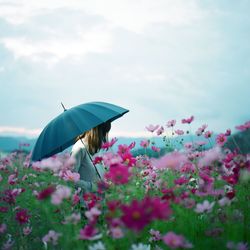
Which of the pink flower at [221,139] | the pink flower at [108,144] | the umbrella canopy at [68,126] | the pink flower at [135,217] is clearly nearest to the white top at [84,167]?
the umbrella canopy at [68,126]

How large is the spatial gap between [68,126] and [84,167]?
17.8 inches

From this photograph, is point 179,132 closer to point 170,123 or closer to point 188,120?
point 170,123

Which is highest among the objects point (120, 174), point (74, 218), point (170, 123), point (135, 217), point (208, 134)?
point (170, 123)

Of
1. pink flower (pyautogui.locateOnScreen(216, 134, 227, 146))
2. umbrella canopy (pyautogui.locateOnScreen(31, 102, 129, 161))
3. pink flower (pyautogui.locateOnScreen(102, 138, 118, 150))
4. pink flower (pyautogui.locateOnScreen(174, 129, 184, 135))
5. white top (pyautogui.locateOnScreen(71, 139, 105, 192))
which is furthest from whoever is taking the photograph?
pink flower (pyautogui.locateOnScreen(174, 129, 184, 135))

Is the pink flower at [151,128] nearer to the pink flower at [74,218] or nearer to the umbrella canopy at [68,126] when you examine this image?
the umbrella canopy at [68,126]

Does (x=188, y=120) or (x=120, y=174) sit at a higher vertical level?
(x=188, y=120)

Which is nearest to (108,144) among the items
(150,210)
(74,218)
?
(74,218)

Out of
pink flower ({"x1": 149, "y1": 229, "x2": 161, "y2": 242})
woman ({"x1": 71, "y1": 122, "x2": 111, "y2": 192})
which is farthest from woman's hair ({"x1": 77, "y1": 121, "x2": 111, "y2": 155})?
pink flower ({"x1": 149, "y1": 229, "x2": 161, "y2": 242})

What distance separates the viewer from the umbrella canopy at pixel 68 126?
2939mm

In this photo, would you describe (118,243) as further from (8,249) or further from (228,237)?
(8,249)

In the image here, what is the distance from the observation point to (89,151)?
3.29m

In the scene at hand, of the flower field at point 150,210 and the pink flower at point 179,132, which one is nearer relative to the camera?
the flower field at point 150,210

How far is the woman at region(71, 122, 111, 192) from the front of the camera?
321 centimetres

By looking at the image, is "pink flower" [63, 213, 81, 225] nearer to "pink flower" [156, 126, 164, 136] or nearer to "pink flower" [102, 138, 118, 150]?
"pink flower" [102, 138, 118, 150]
